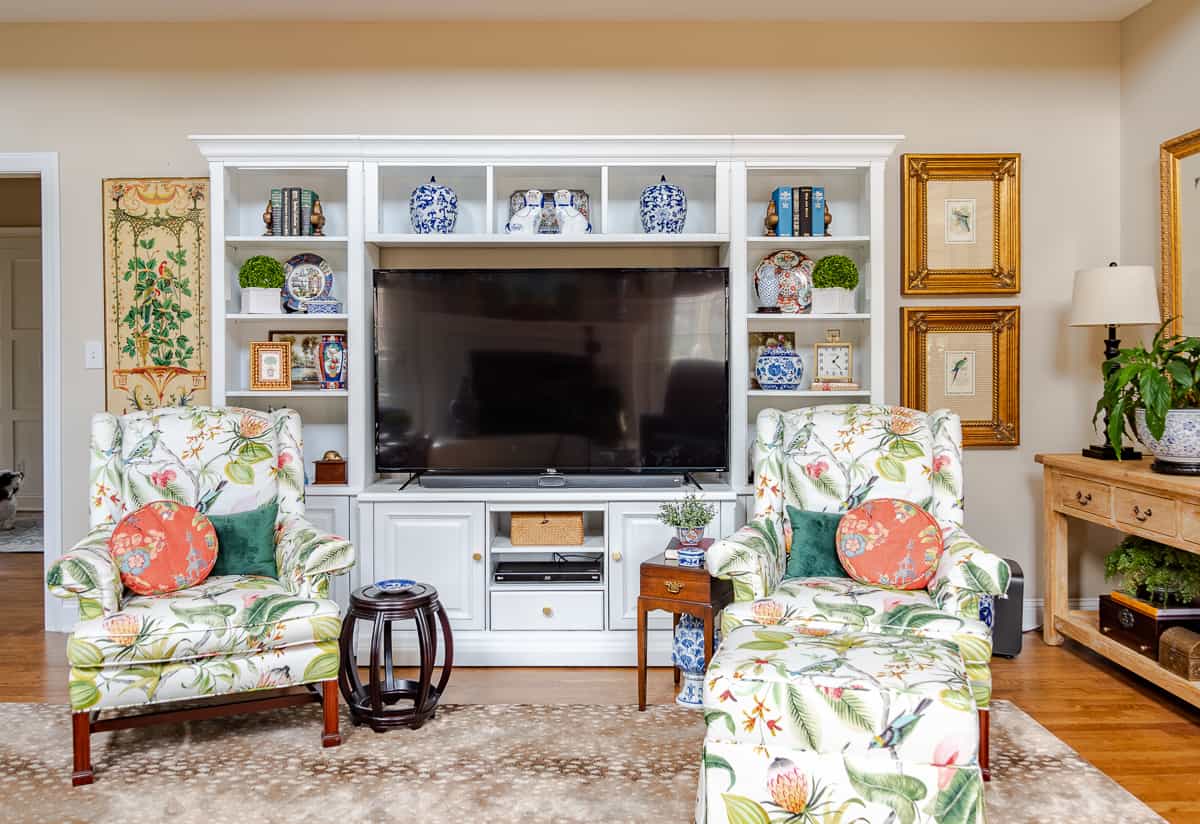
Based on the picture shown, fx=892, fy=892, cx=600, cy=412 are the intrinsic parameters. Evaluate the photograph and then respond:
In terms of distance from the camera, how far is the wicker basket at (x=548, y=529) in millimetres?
3521

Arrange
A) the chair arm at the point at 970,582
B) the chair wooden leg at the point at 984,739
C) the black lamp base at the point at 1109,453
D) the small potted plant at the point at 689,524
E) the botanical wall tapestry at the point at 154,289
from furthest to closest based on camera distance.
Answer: the botanical wall tapestry at the point at 154,289, the black lamp base at the point at 1109,453, the small potted plant at the point at 689,524, the chair arm at the point at 970,582, the chair wooden leg at the point at 984,739

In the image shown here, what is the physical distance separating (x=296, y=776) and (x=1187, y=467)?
2.97 m

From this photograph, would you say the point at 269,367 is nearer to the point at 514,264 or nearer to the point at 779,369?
the point at 514,264

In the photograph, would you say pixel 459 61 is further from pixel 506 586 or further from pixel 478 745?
pixel 478 745

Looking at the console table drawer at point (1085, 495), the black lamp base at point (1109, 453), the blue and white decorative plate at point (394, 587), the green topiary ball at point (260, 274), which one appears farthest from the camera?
the green topiary ball at point (260, 274)

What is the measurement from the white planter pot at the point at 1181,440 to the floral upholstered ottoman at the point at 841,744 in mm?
1583

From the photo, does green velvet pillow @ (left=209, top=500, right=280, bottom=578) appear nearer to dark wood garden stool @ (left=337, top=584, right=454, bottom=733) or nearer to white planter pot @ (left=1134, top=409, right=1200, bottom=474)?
dark wood garden stool @ (left=337, top=584, right=454, bottom=733)

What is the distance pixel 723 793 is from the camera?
1.96 m

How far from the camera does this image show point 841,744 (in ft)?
6.26

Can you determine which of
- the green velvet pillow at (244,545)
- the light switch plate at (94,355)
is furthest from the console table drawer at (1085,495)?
the light switch plate at (94,355)

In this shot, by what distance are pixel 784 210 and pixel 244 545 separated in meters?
2.43

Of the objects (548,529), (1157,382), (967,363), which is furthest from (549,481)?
(1157,382)

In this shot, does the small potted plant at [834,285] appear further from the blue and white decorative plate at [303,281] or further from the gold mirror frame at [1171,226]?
the blue and white decorative plate at [303,281]

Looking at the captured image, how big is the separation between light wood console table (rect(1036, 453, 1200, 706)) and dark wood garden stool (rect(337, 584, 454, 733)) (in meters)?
2.36
